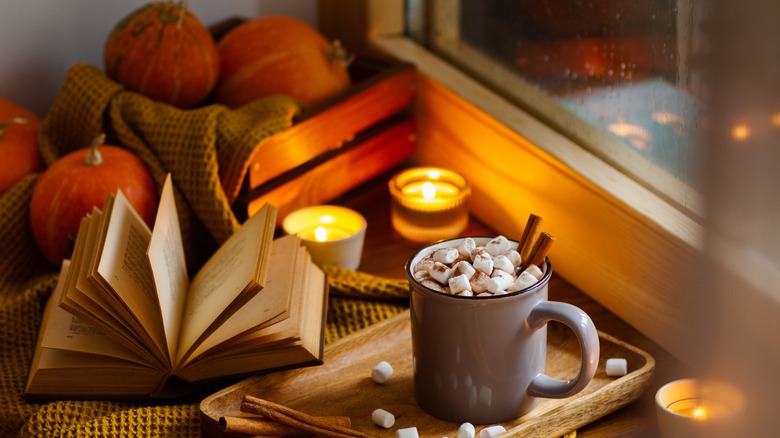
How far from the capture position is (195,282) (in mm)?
960

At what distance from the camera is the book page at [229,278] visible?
814 mm

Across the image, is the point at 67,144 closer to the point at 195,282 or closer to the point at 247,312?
the point at 195,282

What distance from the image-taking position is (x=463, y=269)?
748 mm

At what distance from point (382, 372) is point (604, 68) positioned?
428 mm

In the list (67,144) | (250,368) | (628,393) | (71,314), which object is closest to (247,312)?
(250,368)

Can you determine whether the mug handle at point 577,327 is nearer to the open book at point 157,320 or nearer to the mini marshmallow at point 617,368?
the mini marshmallow at point 617,368

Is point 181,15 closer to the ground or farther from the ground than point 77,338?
farther from the ground

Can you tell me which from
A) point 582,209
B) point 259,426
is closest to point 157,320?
point 259,426

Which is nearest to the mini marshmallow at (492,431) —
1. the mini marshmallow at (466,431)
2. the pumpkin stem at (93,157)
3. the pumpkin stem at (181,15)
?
the mini marshmallow at (466,431)

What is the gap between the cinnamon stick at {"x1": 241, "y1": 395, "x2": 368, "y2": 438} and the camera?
2.50ft

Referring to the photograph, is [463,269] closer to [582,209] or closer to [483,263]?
[483,263]

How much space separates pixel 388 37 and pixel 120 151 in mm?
480

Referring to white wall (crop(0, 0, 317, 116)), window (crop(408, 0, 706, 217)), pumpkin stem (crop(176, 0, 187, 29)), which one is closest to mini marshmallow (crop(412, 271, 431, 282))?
window (crop(408, 0, 706, 217))

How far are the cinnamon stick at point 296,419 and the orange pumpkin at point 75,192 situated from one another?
380 mm
